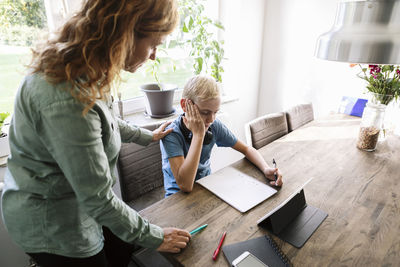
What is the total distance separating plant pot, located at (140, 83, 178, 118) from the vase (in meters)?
1.20

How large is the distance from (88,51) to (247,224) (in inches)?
28.7

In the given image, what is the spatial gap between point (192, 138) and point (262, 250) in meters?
0.56

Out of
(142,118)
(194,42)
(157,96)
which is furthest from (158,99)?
(194,42)

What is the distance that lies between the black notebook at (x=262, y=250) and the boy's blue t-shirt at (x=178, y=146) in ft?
1.59

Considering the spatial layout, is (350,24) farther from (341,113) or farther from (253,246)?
(341,113)

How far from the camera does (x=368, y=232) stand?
3.03 ft

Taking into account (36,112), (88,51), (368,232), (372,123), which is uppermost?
(88,51)

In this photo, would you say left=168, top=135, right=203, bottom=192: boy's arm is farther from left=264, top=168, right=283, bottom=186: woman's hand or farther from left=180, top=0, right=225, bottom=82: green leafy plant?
left=180, top=0, right=225, bottom=82: green leafy plant

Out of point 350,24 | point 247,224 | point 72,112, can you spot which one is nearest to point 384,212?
point 247,224

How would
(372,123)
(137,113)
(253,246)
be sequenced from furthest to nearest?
(137,113), (372,123), (253,246)

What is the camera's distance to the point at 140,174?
59.8 inches

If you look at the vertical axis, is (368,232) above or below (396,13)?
below

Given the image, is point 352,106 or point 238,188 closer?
point 238,188

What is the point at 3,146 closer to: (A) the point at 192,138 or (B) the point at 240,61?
(A) the point at 192,138
